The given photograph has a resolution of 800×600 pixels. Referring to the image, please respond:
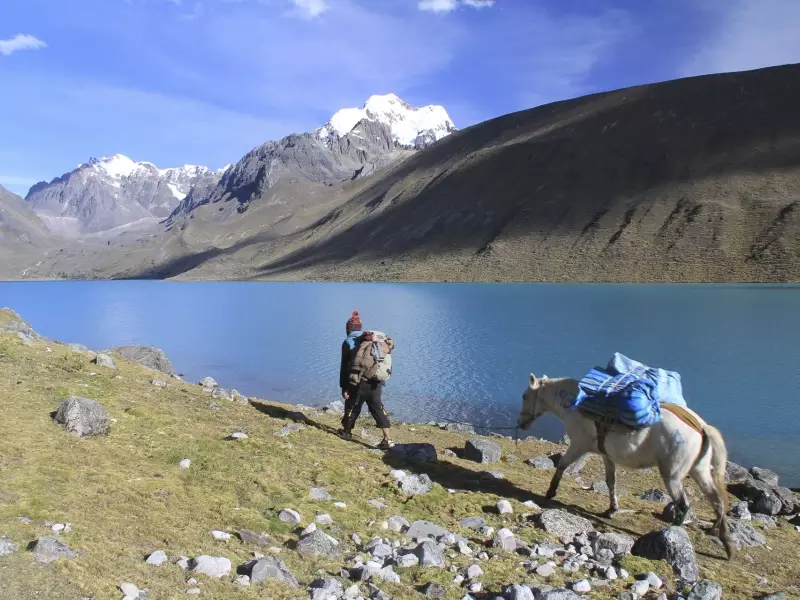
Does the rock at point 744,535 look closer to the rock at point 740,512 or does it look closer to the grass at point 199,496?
the grass at point 199,496

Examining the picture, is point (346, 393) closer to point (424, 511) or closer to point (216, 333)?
point (424, 511)

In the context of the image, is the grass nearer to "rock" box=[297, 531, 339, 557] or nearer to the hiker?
"rock" box=[297, 531, 339, 557]

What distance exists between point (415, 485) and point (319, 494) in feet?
5.67

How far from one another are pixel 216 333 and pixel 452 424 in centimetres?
4091

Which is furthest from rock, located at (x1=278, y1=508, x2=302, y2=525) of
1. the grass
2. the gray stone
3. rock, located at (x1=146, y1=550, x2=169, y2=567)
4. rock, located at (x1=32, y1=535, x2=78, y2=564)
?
the gray stone

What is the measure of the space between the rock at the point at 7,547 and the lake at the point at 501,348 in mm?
14382

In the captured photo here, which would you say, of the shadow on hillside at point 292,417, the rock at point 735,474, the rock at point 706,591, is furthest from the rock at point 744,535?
the shadow on hillside at point 292,417

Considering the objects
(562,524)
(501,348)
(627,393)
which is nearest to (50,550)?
(562,524)

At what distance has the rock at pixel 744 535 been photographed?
9.12 metres

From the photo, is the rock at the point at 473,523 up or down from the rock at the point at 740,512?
up

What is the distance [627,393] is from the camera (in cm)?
902

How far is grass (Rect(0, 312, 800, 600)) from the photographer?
5.93 meters

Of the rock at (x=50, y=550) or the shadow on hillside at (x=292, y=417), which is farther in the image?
the shadow on hillside at (x=292, y=417)

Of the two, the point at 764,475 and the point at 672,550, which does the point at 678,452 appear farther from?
the point at 764,475
